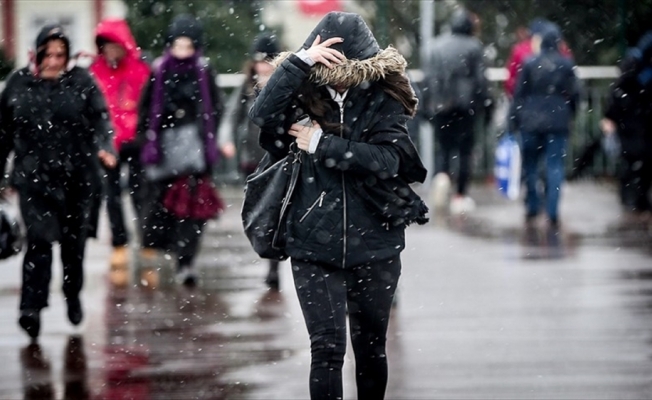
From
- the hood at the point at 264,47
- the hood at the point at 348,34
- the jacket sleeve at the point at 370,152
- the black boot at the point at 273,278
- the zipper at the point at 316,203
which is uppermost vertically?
the hood at the point at 264,47

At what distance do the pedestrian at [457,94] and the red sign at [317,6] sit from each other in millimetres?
9071

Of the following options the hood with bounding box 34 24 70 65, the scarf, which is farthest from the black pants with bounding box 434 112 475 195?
the hood with bounding box 34 24 70 65

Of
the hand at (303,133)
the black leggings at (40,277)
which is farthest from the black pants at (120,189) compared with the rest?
the hand at (303,133)

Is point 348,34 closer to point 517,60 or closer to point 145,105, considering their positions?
point 145,105

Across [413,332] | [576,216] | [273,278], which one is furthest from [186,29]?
[576,216]

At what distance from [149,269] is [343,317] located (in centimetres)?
614

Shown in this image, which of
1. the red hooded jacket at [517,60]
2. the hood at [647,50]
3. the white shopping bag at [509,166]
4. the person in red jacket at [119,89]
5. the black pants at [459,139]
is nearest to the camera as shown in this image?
the person in red jacket at [119,89]

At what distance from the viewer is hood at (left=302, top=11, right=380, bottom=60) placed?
5.89 m

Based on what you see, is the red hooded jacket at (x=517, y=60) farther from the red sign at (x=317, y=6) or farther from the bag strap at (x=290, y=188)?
the bag strap at (x=290, y=188)

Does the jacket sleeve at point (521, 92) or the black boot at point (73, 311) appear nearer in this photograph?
the black boot at point (73, 311)

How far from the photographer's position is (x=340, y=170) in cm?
590

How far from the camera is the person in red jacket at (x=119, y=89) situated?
11.4 m

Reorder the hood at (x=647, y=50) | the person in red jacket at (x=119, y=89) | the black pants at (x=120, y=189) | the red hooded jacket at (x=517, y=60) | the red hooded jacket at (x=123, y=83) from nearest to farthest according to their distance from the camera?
1. the person in red jacket at (x=119, y=89)
2. the red hooded jacket at (x=123, y=83)
3. the black pants at (x=120, y=189)
4. the hood at (x=647, y=50)
5. the red hooded jacket at (x=517, y=60)

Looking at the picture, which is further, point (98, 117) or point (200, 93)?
point (200, 93)
